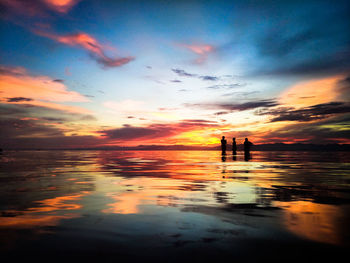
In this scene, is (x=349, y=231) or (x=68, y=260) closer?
(x=68, y=260)

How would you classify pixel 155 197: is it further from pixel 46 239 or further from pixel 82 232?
pixel 46 239

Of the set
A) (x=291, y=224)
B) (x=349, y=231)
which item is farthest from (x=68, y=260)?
(x=349, y=231)

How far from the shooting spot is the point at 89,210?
6.14 m

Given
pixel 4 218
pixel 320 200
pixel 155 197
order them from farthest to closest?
1. pixel 155 197
2. pixel 320 200
3. pixel 4 218

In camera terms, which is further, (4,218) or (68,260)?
(4,218)

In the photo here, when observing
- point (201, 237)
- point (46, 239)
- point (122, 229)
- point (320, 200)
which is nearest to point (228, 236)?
point (201, 237)

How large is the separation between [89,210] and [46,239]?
6.81 ft

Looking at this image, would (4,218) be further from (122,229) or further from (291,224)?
(291,224)

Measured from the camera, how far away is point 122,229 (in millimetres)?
4641

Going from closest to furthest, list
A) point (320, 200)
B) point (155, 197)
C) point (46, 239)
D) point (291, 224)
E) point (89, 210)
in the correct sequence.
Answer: point (46, 239) < point (291, 224) < point (89, 210) < point (320, 200) < point (155, 197)

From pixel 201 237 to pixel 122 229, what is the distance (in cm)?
164

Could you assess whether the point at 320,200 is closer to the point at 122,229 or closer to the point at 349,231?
the point at 349,231

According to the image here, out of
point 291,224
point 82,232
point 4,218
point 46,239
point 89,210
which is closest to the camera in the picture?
point 46,239

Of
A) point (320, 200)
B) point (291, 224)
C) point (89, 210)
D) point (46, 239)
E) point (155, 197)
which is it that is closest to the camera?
point (46, 239)
